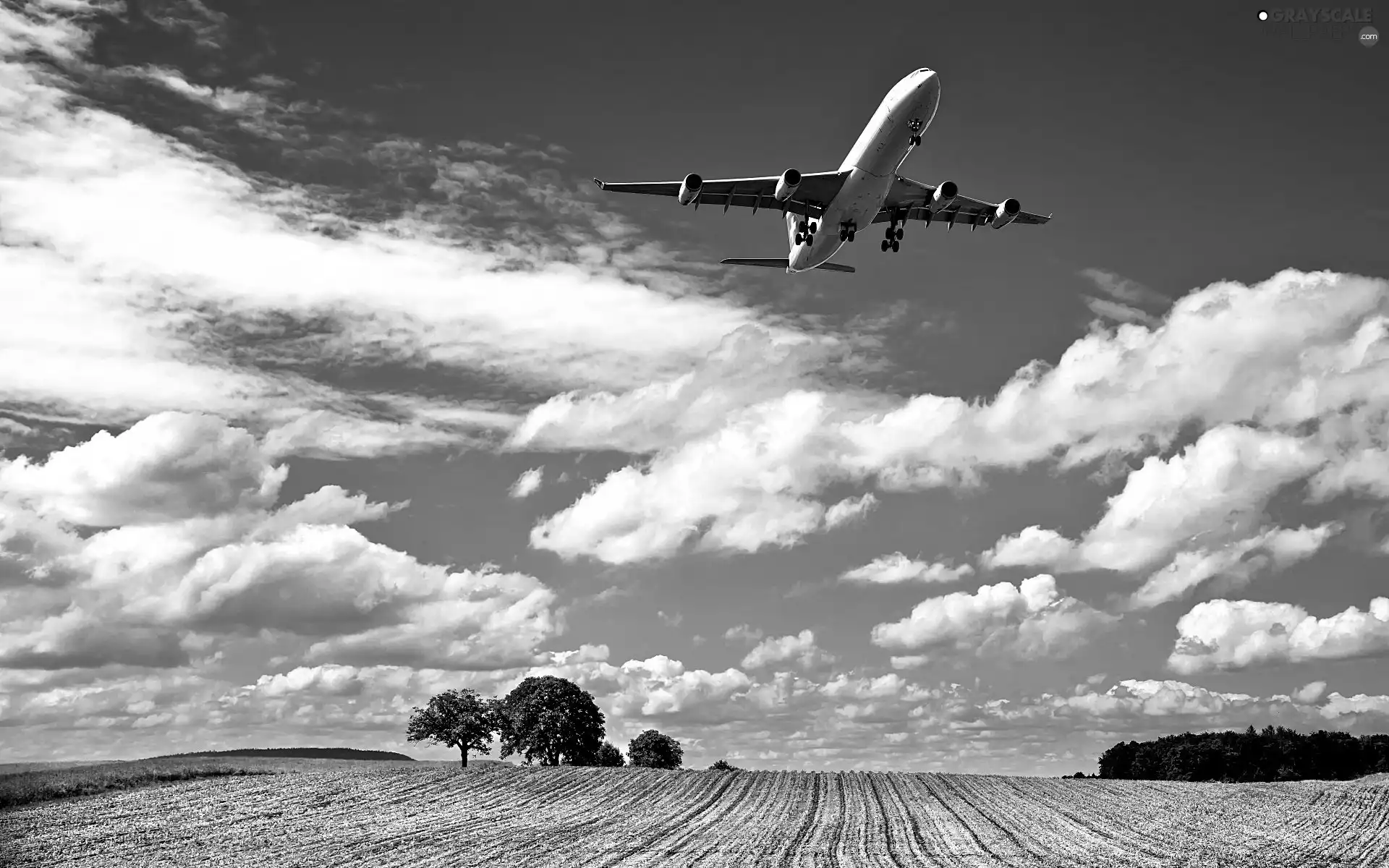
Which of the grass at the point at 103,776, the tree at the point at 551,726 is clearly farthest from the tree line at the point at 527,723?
the grass at the point at 103,776

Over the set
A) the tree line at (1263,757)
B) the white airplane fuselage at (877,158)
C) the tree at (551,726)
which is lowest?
the tree line at (1263,757)

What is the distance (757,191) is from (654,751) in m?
87.4

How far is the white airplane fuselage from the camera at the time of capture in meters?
41.4

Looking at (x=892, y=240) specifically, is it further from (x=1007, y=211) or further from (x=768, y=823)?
(x=768, y=823)

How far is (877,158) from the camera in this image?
44.4 meters

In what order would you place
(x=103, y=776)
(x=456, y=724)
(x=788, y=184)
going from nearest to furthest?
1. (x=788, y=184)
2. (x=103, y=776)
3. (x=456, y=724)

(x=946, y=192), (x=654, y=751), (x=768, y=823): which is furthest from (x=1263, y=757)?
(x=946, y=192)

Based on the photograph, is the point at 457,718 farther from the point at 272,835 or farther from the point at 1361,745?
the point at 1361,745

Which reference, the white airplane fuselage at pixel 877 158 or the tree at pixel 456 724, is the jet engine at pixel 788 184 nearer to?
the white airplane fuselage at pixel 877 158

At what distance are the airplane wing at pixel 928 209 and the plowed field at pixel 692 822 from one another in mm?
28827

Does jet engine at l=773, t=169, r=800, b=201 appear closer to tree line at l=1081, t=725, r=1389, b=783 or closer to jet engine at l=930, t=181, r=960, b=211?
jet engine at l=930, t=181, r=960, b=211

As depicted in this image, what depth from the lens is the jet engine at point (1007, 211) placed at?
51.8 m

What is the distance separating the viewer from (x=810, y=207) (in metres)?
49.9

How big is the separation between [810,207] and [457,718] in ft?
206
